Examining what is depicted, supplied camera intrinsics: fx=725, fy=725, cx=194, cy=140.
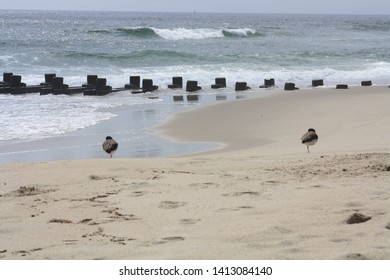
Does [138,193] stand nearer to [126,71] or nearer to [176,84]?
[176,84]

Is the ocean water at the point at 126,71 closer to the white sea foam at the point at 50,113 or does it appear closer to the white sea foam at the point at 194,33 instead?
the white sea foam at the point at 50,113

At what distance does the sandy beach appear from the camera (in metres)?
4.22

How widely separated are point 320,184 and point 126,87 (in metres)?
15.5

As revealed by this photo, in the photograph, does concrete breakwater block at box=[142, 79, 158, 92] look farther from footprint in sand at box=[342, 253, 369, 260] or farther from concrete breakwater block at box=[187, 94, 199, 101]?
footprint in sand at box=[342, 253, 369, 260]

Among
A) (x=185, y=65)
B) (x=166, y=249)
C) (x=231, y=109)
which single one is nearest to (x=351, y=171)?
(x=166, y=249)

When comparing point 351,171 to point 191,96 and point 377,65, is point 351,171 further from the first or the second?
point 377,65

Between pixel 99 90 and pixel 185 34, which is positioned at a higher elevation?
pixel 185 34

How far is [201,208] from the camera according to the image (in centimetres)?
525

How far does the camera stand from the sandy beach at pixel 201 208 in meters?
4.22

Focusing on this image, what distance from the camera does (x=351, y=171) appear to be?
6434mm

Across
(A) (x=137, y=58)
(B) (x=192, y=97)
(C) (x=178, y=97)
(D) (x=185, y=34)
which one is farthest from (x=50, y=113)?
(D) (x=185, y=34)

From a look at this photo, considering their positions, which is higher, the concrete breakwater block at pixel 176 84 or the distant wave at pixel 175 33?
the distant wave at pixel 175 33

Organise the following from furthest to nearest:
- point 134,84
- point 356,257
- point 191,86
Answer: point 134,84, point 191,86, point 356,257

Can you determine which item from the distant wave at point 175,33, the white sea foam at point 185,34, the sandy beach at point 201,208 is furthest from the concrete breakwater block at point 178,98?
the white sea foam at point 185,34
